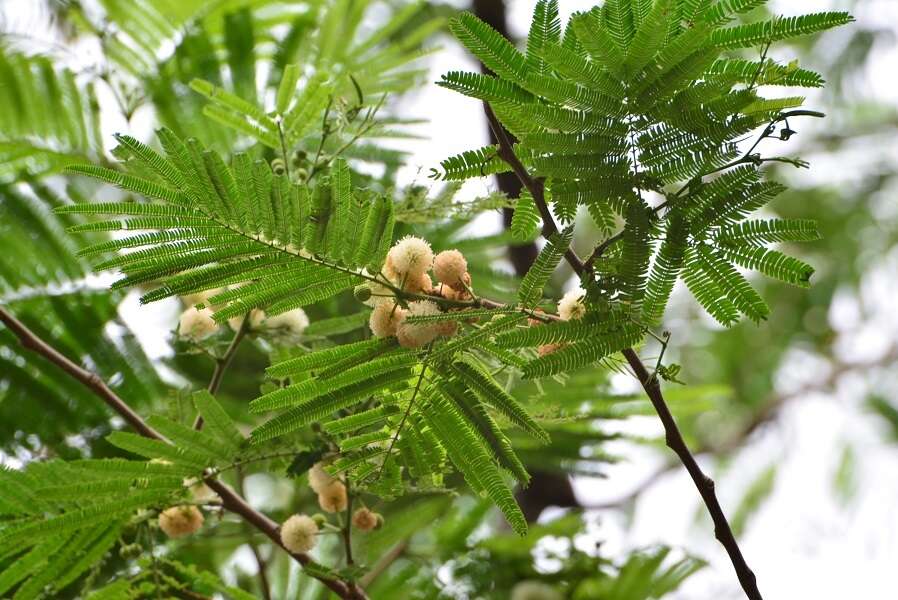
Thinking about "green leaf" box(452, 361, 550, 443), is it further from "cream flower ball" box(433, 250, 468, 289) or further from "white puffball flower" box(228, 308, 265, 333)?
"white puffball flower" box(228, 308, 265, 333)

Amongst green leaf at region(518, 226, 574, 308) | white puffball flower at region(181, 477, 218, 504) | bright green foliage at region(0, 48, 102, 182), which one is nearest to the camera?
green leaf at region(518, 226, 574, 308)

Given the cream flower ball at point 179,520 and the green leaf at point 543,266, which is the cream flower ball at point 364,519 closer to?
the cream flower ball at point 179,520

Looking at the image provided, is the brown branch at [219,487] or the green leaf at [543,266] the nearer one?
the green leaf at [543,266]

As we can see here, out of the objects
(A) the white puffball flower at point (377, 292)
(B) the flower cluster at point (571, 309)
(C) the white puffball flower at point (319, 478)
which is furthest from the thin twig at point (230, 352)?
(B) the flower cluster at point (571, 309)

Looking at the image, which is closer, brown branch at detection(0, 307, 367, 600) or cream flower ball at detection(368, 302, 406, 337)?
cream flower ball at detection(368, 302, 406, 337)

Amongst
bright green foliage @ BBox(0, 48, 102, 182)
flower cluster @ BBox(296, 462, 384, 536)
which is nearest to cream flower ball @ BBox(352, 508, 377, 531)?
flower cluster @ BBox(296, 462, 384, 536)

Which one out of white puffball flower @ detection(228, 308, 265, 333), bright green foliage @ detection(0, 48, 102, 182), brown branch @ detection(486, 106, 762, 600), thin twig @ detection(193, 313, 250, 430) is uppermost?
bright green foliage @ detection(0, 48, 102, 182)

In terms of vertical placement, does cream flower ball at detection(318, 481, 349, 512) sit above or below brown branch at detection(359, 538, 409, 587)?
below
